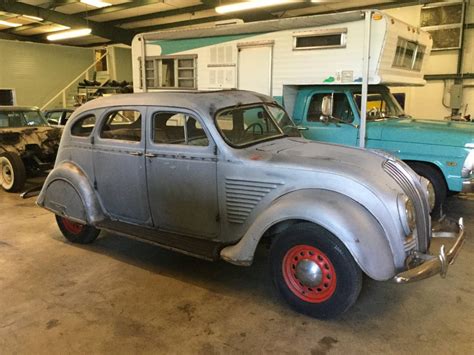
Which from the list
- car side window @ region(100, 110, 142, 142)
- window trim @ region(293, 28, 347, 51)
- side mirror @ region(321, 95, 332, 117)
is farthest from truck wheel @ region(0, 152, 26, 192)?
side mirror @ region(321, 95, 332, 117)

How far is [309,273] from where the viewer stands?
3.18 metres

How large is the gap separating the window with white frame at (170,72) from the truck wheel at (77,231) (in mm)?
3573

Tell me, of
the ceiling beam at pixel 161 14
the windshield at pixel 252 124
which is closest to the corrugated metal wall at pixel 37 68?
the ceiling beam at pixel 161 14

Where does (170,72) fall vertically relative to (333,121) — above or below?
above

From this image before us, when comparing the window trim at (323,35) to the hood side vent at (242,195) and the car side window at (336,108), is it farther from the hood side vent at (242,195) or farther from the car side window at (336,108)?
the hood side vent at (242,195)

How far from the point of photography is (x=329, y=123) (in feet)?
20.3

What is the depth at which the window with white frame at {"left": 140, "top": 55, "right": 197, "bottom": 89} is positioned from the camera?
751 cm

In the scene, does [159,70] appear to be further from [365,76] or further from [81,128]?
[365,76]

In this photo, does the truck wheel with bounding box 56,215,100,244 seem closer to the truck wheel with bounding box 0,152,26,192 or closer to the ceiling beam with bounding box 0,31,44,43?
the truck wheel with bounding box 0,152,26,192

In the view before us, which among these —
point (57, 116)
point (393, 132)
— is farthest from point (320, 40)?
point (57, 116)

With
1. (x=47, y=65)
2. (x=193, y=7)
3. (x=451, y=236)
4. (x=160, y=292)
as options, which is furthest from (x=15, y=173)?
(x=47, y=65)

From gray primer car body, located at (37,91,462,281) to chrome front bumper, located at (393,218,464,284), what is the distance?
88mm

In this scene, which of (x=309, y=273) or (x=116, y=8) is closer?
(x=309, y=273)

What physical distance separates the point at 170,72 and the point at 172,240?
468 centimetres
